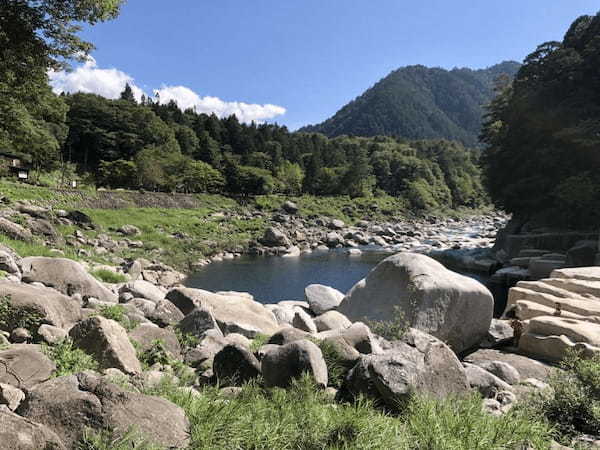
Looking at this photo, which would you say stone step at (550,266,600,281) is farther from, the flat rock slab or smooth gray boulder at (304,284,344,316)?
smooth gray boulder at (304,284,344,316)

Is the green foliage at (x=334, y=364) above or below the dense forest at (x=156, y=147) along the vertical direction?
below

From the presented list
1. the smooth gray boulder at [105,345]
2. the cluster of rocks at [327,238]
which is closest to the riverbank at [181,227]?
the cluster of rocks at [327,238]

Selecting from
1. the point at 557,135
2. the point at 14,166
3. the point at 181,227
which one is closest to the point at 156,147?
the point at 14,166

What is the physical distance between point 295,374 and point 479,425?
8.71ft

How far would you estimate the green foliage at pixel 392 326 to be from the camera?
32.0 ft

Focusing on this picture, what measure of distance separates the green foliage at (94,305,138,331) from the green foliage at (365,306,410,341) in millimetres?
5840

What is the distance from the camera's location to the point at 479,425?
4621 millimetres

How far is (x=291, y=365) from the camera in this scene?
6184 millimetres

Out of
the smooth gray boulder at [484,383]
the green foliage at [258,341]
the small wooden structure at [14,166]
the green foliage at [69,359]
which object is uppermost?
the small wooden structure at [14,166]

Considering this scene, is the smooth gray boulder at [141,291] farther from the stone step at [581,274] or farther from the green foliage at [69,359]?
the stone step at [581,274]

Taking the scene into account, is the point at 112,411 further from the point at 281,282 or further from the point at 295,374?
the point at 281,282

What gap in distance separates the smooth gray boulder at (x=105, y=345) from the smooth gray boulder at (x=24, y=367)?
673 millimetres

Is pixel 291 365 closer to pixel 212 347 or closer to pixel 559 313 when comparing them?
pixel 212 347

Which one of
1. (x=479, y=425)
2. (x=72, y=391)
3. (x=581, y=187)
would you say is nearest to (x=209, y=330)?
(x=72, y=391)
